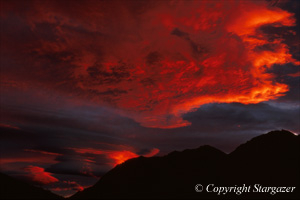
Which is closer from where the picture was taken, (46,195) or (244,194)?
(46,195)

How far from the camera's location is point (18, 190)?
135125mm

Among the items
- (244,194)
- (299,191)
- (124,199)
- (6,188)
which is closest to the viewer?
(6,188)

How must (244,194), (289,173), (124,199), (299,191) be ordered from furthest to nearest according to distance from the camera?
(124,199), (289,173), (244,194), (299,191)

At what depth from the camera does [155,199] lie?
604 feet

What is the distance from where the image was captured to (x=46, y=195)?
14812 cm

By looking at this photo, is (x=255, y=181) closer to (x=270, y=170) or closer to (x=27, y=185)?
(x=270, y=170)

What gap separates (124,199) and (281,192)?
361ft

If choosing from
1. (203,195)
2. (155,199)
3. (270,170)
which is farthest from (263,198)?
(155,199)

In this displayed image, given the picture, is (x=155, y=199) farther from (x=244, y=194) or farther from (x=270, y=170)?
(x=270, y=170)

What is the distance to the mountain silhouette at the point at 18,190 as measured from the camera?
127m

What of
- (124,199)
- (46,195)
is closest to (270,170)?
(124,199)

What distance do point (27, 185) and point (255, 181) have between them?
164 metres

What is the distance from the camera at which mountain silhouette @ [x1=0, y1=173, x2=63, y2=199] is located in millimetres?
126662

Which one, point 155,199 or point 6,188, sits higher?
point 6,188
